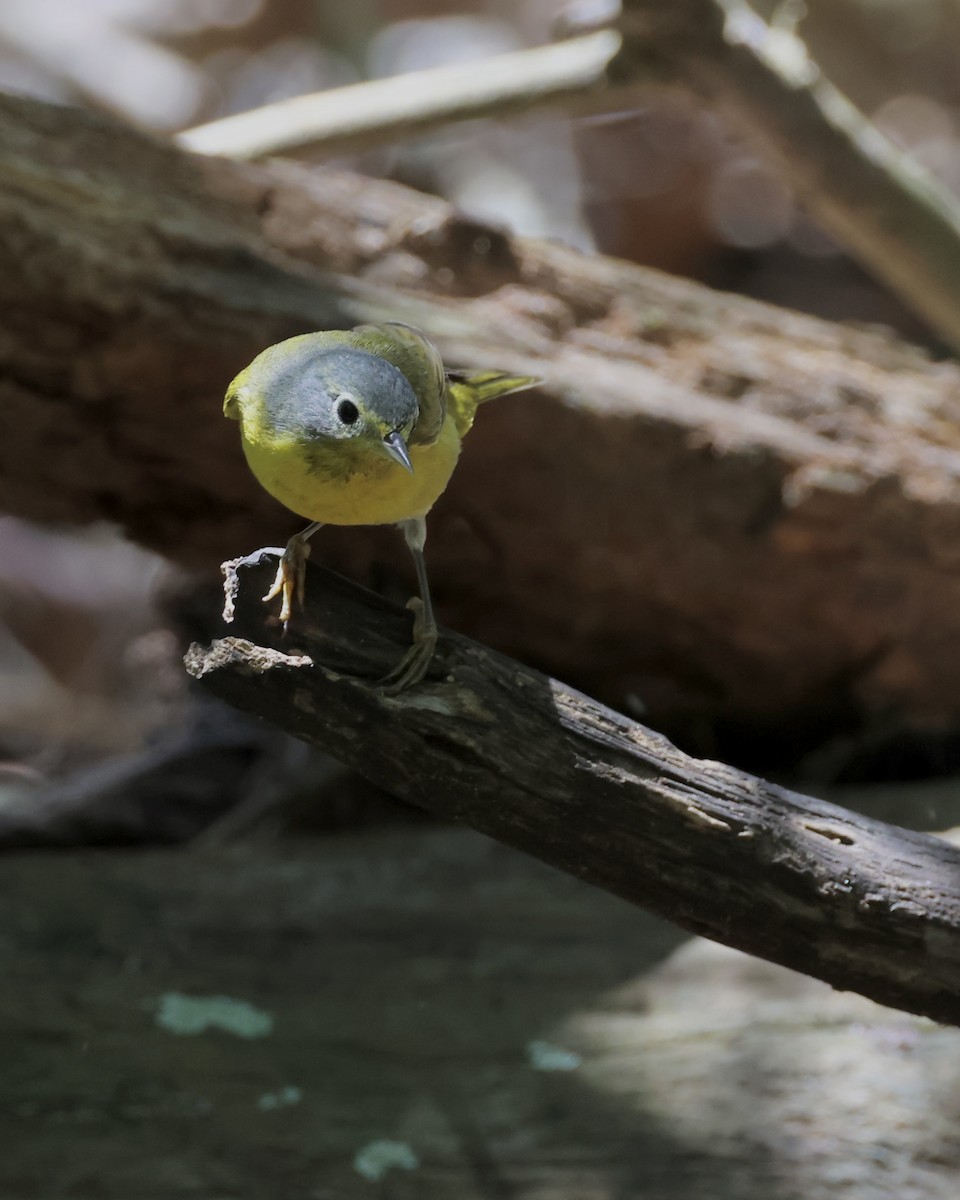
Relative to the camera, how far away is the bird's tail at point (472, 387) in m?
3.26

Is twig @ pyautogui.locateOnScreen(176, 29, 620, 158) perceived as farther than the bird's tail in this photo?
Yes

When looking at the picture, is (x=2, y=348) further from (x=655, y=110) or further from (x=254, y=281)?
(x=655, y=110)

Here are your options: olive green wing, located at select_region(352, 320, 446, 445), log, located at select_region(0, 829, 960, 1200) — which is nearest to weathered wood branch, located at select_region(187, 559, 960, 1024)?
olive green wing, located at select_region(352, 320, 446, 445)

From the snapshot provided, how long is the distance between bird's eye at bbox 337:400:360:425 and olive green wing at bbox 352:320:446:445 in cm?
27

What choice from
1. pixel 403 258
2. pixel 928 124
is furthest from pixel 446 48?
pixel 403 258

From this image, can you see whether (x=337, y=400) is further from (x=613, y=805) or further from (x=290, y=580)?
(x=613, y=805)

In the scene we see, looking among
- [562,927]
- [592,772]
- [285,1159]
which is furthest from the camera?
[562,927]

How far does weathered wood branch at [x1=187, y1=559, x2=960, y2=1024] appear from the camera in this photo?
241 cm

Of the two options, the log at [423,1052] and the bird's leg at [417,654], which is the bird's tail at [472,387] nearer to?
the bird's leg at [417,654]

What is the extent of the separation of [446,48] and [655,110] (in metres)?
3.16

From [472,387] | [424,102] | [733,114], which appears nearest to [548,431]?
[472,387]

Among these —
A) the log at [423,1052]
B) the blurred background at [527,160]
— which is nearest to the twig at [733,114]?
the log at [423,1052]

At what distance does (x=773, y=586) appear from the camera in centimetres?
492

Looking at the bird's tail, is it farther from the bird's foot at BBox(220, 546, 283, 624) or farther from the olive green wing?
the bird's foot at BBox(220, 546, 283, 624)
